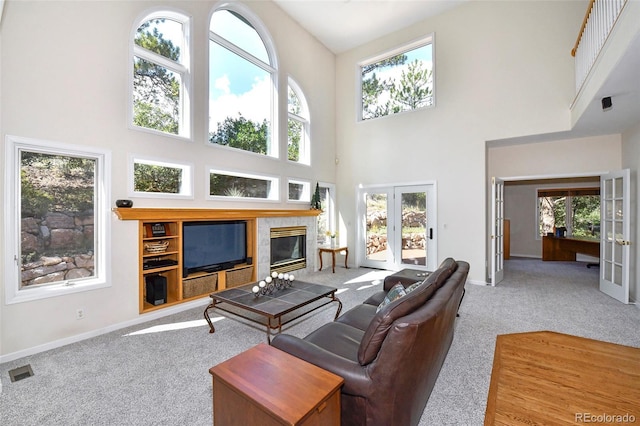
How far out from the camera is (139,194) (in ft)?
12.2

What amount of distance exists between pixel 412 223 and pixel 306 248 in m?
2.50

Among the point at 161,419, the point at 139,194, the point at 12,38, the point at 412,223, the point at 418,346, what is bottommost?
the point at 161,419

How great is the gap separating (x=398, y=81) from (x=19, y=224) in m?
7.01

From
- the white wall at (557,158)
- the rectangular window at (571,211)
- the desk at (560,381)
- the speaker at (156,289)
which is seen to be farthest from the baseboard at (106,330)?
the rectangular window at (571,211)

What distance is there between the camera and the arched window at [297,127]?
6.33 meters

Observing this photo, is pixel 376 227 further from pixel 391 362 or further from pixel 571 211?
pixel 571 211

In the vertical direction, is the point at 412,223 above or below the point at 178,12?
below

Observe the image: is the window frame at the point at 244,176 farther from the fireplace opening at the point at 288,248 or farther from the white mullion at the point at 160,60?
the white mullion at the point at 160,60

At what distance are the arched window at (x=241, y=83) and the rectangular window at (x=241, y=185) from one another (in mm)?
517

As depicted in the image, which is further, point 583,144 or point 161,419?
point 583,144

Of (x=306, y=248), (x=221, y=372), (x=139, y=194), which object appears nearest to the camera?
(x=221, y=372)

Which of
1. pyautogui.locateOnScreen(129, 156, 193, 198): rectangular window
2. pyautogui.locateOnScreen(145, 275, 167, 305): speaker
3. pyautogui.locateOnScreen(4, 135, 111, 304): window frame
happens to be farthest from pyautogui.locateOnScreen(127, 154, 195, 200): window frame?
pyautogui.locateOnScreen(145, 275, 167, 305): speaker

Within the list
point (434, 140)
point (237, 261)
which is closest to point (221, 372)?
point (237, 261)

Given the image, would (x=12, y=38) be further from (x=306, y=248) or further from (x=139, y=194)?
(x=306, y=248)
